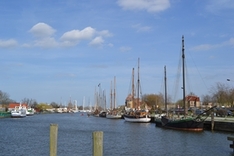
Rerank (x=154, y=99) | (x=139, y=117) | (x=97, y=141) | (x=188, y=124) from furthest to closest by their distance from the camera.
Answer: (x=154, y=99)
(x=139, y=117)
(x=188, y=124)
(x=97, y=141)

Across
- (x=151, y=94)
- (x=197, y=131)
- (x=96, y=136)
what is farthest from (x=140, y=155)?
(x=151, y=94)

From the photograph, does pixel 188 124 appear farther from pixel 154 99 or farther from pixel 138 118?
pixel 154 99

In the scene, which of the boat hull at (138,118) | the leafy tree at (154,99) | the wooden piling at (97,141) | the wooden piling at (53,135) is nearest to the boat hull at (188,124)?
the boat hull at (138,118)

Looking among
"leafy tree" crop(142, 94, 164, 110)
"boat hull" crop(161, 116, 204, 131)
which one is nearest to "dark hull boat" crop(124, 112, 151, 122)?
"boat hull" crop(161, 116, 204, 131)

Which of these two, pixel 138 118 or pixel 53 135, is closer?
pixel 53 135

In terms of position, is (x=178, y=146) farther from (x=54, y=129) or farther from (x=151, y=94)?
(x=151, y=94)

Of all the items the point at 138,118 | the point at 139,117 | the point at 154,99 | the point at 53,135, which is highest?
the point at 154,99

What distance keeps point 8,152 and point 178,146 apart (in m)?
19.9

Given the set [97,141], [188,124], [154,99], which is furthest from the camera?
[154,99]

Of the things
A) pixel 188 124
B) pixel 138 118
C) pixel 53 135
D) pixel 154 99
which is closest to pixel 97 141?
pixel 53 135

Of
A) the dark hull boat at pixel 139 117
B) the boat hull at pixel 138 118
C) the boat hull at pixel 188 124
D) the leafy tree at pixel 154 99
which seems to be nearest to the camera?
the boat hull at pixel 188 124

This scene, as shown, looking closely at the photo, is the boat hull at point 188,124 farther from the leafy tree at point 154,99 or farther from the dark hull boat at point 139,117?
the leafy tree at point 154,99

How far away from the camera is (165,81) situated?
99188 mm

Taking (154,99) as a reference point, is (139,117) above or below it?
below
